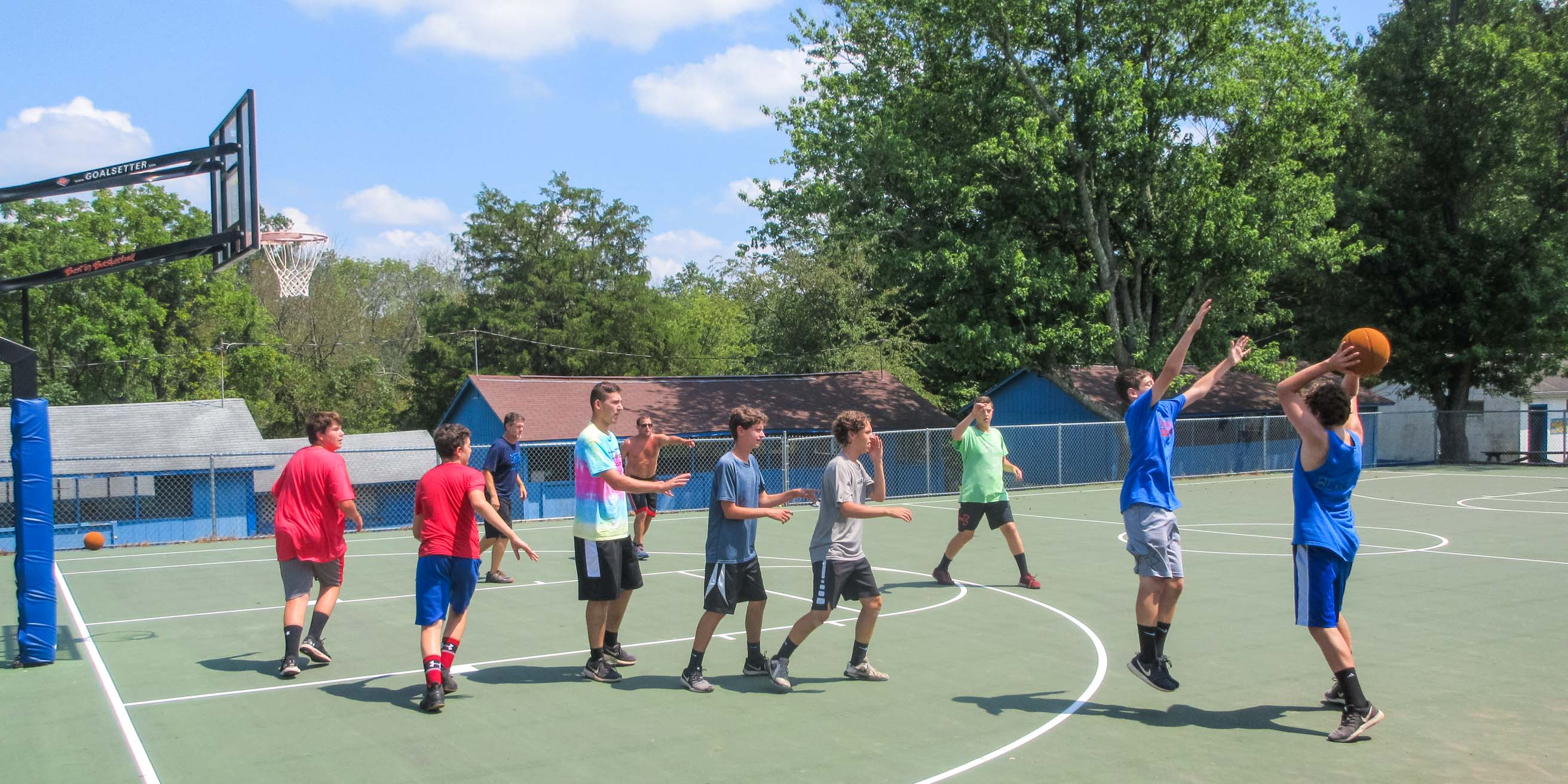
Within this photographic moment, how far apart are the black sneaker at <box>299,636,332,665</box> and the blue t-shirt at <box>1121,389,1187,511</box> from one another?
598 centimetres

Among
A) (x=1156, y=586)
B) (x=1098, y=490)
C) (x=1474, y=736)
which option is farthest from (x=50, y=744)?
(x=1098, y=490)

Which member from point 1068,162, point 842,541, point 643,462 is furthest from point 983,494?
point 1068,162

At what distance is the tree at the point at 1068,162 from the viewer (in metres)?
28.3

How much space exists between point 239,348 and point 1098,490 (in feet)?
125

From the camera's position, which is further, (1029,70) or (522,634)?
(1029,70)

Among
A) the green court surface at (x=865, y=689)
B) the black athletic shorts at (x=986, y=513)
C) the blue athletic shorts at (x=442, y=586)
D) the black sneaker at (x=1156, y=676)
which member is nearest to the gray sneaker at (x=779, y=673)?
the green court surface at (x=865, y=689)

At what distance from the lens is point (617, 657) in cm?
806

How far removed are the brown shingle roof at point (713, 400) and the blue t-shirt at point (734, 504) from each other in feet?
75.8

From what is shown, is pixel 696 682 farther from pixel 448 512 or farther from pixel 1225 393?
pixel 1225 393

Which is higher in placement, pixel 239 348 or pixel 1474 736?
pixel 239 348

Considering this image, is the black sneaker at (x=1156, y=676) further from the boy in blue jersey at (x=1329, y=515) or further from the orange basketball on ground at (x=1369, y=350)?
the orange basketball on ground at (x=1369, y=350)

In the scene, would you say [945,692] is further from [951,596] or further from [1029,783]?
[951,596]

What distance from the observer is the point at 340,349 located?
184ft

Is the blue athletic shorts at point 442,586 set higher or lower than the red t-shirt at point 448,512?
lower
